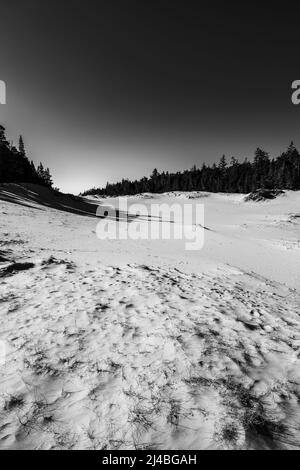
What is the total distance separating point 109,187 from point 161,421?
139 metres

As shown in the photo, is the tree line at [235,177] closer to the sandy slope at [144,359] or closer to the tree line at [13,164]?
the tree line at [13,164]

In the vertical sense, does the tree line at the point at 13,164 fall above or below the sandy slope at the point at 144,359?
above

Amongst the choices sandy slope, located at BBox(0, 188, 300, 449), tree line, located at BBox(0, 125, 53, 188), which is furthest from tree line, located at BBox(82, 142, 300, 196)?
sandy slope, located at BBox(0, 188, 300, 449)

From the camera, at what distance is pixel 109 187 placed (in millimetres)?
136750

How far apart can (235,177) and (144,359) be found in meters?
97.8

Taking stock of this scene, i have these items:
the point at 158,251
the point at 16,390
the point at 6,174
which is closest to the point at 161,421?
the point at 16,390

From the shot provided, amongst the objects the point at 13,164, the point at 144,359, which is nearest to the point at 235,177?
the point at 13,164

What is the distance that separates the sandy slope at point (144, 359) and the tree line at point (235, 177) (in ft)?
259

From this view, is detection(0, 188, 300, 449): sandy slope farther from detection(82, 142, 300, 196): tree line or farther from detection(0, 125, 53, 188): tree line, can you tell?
detection(82, 142, 300, 196): tree line

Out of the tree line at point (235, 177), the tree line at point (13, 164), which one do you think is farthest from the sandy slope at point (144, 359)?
the tree line at point (235, 177)

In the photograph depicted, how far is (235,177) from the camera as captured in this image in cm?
9331

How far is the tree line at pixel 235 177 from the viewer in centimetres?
8025

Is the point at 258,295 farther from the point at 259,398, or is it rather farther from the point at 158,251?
the point at 158,251

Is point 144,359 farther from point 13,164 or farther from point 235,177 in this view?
point 235,177
